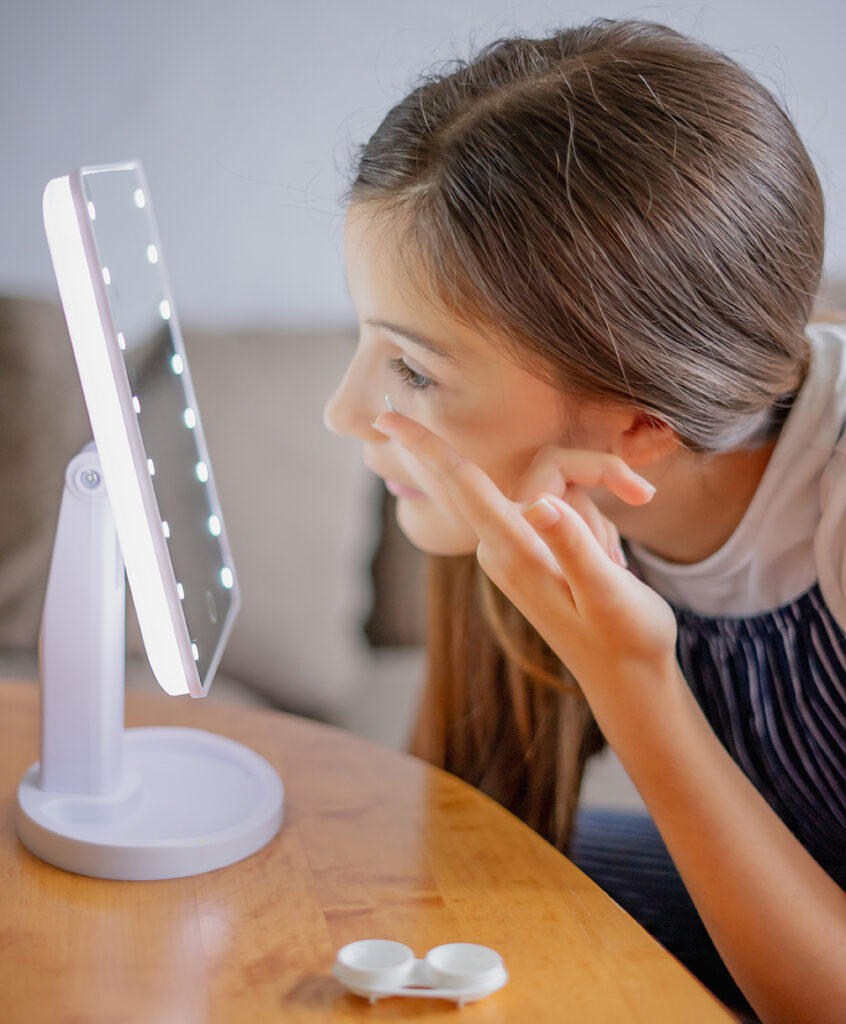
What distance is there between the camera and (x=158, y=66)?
1.78 metres

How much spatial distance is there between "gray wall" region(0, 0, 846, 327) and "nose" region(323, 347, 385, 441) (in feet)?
3.06

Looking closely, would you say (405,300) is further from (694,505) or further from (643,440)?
(694,505)

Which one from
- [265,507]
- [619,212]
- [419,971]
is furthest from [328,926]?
[265,507]

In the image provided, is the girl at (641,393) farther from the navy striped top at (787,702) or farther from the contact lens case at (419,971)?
the contact lens case at (419,971)

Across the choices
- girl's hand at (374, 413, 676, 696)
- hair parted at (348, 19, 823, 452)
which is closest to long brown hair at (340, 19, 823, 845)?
hair parted at (348, 19, 823, 452)

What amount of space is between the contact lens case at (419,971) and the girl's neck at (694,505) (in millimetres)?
479

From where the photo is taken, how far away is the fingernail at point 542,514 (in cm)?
66

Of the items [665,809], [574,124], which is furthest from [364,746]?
[574,124]

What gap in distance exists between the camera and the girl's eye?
2.64ft

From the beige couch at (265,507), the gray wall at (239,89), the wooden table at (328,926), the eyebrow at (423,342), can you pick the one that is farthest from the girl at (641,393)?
the gray wall at (239,89)

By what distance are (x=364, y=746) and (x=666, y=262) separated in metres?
0.49

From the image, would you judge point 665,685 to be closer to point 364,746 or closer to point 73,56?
point 364,746

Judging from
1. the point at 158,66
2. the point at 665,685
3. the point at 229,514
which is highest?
the point at 158,66

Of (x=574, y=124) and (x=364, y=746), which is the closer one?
(x=574, y=124)
